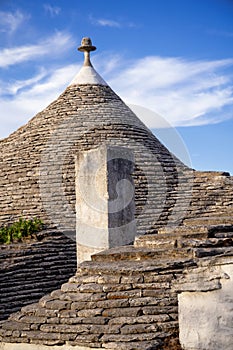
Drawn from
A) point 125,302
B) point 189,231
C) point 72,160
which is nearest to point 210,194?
point 72,160

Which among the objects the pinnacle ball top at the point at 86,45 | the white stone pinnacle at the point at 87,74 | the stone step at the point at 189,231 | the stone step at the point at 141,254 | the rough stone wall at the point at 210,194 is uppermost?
the pinnacle ball top at the point at 86,45

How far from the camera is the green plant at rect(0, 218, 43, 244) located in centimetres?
970

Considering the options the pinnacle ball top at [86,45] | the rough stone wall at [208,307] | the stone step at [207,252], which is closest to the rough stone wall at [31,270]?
the stone step at [207,252]

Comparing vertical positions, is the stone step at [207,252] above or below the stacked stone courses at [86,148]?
below

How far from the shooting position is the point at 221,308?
342 cm

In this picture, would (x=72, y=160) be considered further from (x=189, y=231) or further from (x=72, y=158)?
(x=189, y=231)

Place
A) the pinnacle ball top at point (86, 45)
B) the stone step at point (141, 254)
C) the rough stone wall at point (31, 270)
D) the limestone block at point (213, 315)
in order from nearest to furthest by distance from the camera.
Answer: the limestone block at point (213, 315) < the stone step at point (141, 254) < the rough stone wall at point (31, 270) < the pinnacle ball top at point (86, 45)

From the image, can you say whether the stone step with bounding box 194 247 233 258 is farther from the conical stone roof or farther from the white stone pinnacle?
the white stone pinnacle

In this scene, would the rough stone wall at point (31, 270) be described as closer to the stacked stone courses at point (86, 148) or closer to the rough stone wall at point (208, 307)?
the stacked stone courses at point (86, 148)

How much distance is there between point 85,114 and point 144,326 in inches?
418

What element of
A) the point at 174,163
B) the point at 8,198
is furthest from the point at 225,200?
the point at 8,198

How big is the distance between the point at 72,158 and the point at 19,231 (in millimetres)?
3324

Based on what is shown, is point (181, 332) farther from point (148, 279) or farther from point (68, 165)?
point (68, 165)

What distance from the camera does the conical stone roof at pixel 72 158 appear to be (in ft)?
39.1
